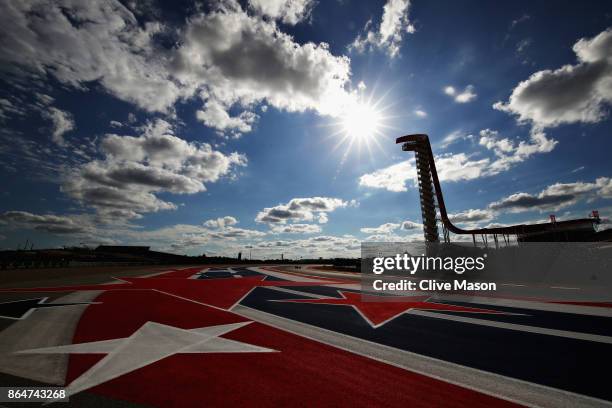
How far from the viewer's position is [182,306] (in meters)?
9.75

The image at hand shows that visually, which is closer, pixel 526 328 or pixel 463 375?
pixel 463 375

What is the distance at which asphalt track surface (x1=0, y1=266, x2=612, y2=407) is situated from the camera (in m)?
3.71

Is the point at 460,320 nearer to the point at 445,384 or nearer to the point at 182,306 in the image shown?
the point at 445,384

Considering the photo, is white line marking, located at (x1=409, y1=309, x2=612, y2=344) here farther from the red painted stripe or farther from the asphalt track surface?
the red painted stripe

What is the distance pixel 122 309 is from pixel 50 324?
7.01 ft

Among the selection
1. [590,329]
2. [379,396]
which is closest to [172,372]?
[379,396]

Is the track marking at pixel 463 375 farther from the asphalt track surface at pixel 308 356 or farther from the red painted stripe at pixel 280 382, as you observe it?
the red painted stripe at pixel 280 382

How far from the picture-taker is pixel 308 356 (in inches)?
202

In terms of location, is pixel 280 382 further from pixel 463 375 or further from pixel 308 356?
pixel 463 375

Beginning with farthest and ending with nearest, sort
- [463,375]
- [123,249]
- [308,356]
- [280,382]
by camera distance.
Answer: [123,249], [308,356], [463,375], [280,382]

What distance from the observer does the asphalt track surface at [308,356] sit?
3.71 meters

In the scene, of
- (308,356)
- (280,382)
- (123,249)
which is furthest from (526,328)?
(123,249)

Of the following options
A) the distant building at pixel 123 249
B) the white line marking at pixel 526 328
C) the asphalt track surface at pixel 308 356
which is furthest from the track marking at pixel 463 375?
the distant building at pixel 123 249

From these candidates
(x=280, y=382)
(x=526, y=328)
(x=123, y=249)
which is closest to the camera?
(x=280, y=382)
